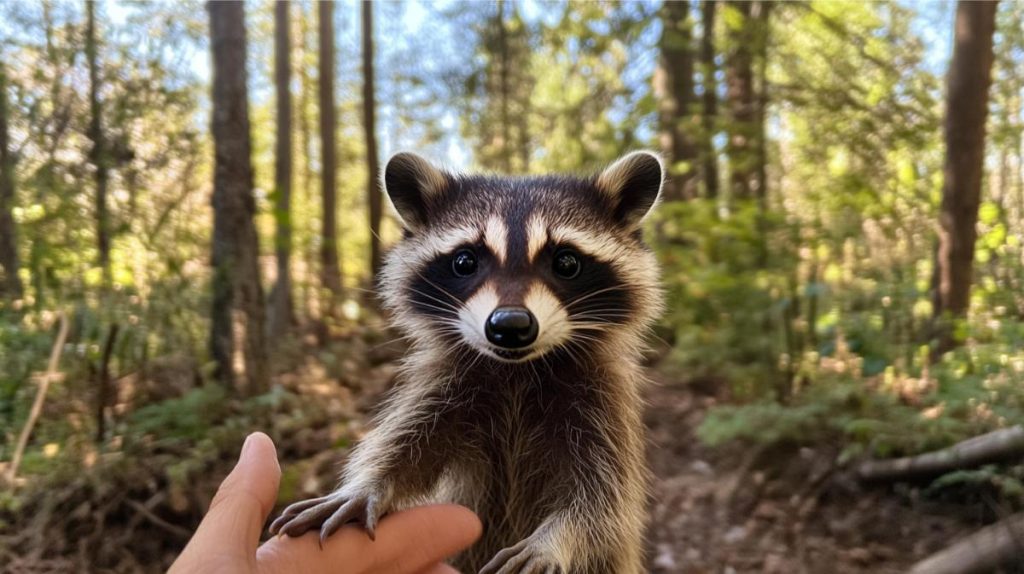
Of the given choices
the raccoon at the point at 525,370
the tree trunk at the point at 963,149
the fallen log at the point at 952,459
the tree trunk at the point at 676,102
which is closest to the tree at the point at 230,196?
the raccoon at the point at 525,370

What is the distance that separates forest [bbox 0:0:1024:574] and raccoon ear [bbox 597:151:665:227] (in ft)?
2.04

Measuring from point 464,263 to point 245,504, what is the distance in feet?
3.18

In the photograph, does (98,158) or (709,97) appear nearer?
(98,158)

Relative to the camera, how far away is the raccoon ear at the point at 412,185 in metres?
2.43

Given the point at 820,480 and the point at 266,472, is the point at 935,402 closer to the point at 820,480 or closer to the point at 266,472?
the point at 820,480

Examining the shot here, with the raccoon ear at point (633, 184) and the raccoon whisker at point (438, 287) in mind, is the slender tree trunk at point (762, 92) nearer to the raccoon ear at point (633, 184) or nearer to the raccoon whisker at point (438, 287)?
the raccoon ear at point (633, 184)

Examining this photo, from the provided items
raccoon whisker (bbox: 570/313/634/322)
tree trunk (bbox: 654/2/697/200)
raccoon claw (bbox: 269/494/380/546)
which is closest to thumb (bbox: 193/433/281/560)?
raccoon claw (bbox: 269/494/380/546)

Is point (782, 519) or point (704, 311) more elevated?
point (704, 311)

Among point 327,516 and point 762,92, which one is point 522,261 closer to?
point 327,516

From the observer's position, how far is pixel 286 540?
185 centimetres

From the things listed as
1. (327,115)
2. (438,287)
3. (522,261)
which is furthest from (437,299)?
(327,115)

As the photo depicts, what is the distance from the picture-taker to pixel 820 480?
13.8 feet

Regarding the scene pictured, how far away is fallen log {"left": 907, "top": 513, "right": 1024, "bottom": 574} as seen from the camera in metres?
2.93

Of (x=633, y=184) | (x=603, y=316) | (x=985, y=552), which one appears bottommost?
(x=985, y=552)
